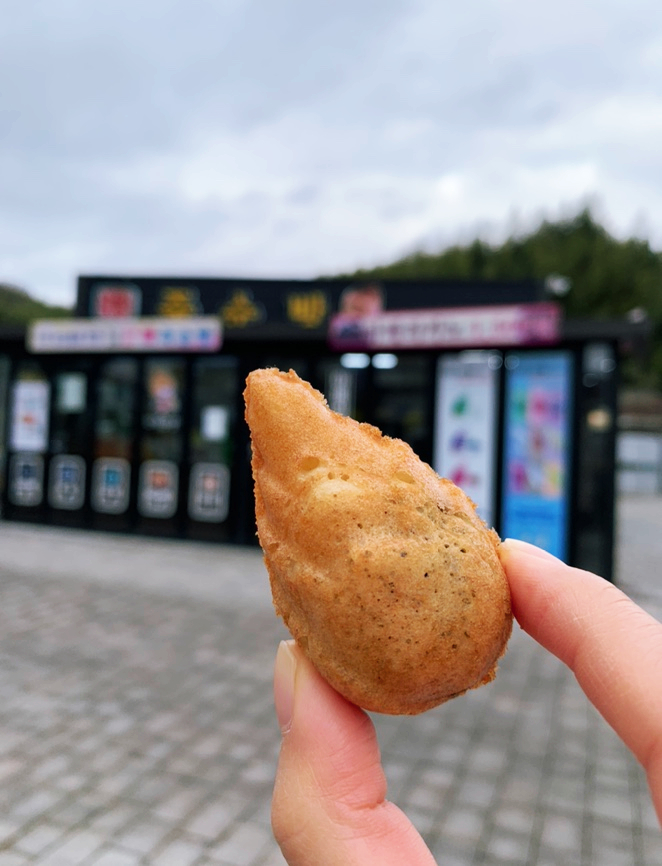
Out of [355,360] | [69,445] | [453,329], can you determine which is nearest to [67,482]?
[69,445]

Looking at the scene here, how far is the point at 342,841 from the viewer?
1.59m

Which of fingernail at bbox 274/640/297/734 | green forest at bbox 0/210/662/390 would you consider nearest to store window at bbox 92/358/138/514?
fingernail at bbox 274/640/297/734

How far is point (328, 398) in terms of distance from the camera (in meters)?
10.2

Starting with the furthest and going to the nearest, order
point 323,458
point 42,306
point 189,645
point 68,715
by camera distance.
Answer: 1. point 42,306
2. point 189,645
3. point 68,715
4. point 323,458

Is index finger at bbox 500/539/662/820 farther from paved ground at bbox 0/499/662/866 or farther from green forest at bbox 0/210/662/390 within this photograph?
green forest at bbox 0/210/662/390

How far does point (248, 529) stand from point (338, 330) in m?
3.81

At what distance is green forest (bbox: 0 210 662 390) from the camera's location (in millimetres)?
46062

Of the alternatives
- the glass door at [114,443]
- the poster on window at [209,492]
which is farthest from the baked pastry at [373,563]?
the glass door at [114,443]

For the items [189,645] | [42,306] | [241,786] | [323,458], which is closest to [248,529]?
[189,645]

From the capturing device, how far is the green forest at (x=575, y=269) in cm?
4606

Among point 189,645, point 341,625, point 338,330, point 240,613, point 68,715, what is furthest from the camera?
point 338,330

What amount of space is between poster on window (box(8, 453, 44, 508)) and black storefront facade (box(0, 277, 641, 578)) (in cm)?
3

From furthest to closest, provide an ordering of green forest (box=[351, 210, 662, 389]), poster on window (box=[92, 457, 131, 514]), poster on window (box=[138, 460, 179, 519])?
green forest (box=[351, 210, 662, 389]) < poster on window (box=[92, 457, 131, 514]) < poster on window (box=[138, 460, 179, 519])

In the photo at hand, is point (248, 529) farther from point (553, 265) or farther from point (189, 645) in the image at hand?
point (553, 265)
